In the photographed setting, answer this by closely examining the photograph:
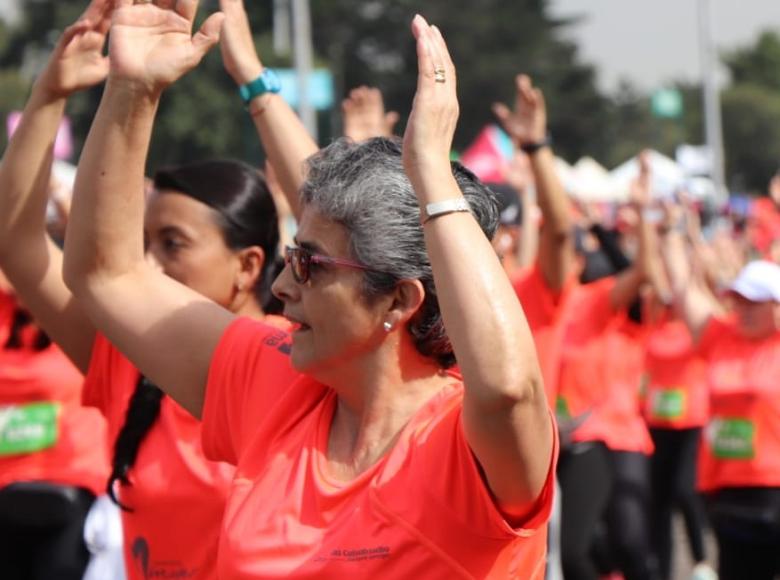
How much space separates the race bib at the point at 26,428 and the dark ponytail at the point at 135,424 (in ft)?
7.48

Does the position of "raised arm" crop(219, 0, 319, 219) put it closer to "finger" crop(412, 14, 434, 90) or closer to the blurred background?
"finger" crop(412, 14, 434, 90)

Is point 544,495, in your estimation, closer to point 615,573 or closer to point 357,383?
point 357,383

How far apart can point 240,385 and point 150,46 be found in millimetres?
659

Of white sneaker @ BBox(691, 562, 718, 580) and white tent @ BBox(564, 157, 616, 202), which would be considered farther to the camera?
white tent @ BBox(564, 157, 616, 202)

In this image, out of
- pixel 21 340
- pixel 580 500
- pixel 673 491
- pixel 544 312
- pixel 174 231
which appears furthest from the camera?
pixel 673 491

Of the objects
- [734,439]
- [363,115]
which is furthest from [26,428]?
[734,439]

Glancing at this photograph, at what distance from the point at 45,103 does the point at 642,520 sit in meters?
5.26

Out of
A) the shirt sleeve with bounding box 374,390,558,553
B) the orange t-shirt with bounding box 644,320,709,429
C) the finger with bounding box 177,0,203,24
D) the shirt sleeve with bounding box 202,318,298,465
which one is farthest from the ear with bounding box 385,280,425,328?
the orange t-shirt with bounding box 644,320,709,429

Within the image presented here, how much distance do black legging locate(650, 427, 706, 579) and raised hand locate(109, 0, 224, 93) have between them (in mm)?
6316

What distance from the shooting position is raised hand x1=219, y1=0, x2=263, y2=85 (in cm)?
353

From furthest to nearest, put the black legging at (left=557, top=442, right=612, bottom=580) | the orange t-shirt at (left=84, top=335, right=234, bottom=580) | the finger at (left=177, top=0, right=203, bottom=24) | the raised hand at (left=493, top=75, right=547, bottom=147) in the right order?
the black legging at (left=557, top=442, right=612, bottom=580)
the raised hand at (left=493, top=75, right=547, bottom=147)
the orange t-shirt at (left=84, top=335, right=234, bottom=580)
the finger at (left=177, top=0, right=203, bottom=24)

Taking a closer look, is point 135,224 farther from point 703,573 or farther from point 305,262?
point 703,573

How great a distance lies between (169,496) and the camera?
3.38 m

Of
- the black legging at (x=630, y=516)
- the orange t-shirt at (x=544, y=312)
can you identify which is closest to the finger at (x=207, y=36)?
the orange t-shirt at (x=544, y=312)
